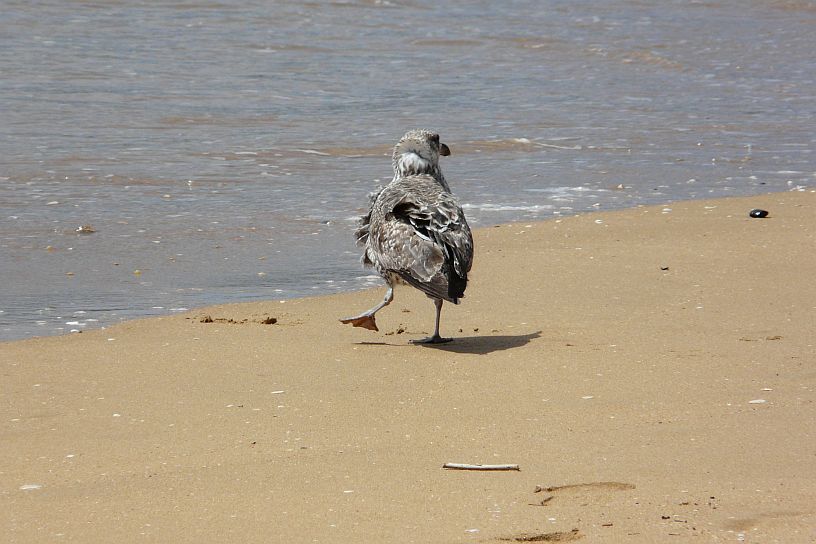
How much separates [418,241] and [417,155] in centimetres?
114

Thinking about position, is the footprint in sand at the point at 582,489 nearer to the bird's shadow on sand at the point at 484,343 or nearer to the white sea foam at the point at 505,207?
the bird's shadow on sand at the point at 484,343

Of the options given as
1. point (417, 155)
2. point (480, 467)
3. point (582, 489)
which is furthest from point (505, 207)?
point (582, 489)

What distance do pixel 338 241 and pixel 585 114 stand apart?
7.21m

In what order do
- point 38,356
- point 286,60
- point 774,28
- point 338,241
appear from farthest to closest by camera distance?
point 774,28, point 286,60, point 338,241, point 38,356

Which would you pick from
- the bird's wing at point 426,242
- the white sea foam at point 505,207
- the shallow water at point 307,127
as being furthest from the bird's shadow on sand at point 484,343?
the white sea foam at point 505,207

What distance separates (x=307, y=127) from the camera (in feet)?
49.8

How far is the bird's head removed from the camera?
26.5ft

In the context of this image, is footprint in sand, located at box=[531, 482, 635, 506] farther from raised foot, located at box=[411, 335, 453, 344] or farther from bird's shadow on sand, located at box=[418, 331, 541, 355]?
raised foot, located at box=[411, 335, 453, 344]

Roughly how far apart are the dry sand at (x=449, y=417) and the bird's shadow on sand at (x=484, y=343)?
0.09ft

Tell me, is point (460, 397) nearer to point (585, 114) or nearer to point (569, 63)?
point (585, 114)

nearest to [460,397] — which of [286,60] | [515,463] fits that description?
[515,463]

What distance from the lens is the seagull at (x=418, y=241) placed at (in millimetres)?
6969

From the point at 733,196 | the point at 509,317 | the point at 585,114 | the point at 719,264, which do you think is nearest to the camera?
the point at 509,317

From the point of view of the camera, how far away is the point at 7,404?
5969 mm
